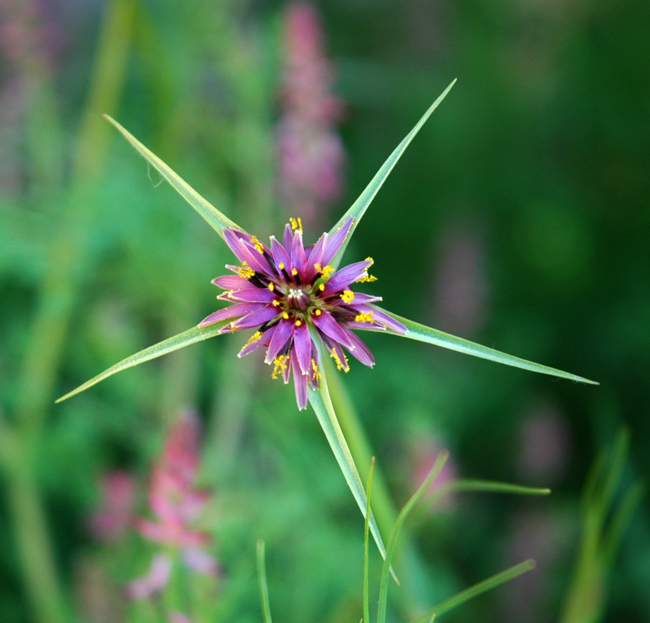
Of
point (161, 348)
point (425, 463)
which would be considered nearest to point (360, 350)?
point (161, 348)

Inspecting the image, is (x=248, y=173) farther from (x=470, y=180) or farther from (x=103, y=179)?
(x=470, y=180)

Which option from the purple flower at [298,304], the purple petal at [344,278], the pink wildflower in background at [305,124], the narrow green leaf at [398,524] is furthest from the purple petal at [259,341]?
the pink wildflower in background at [305,124]

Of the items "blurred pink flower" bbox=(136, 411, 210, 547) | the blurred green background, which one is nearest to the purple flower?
"blurred pink flower" bbox=(136, 411, 210, 547)

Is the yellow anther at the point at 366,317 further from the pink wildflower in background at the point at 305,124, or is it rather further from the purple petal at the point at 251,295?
the pink wildflower in background at the point at 305,124

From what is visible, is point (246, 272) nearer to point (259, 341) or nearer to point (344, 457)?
point (259, 341)

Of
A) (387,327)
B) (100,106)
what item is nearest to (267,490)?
(100,106)

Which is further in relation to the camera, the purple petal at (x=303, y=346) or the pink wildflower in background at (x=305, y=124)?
the pink wildflower in background at (x=305, y=124)

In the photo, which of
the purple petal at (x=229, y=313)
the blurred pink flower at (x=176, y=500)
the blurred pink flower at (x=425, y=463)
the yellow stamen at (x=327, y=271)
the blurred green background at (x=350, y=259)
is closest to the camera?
the purple petal at (x=229, y=313)

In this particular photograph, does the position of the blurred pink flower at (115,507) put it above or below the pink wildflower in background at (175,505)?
above
